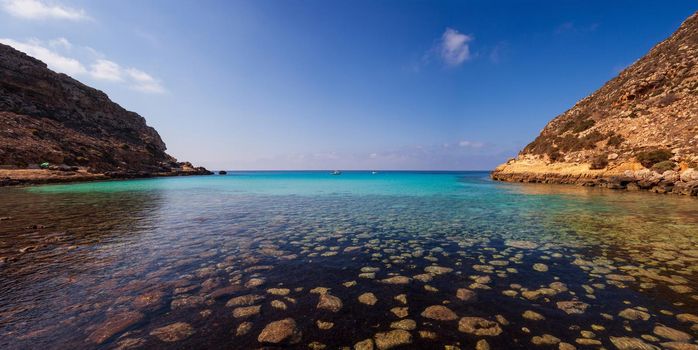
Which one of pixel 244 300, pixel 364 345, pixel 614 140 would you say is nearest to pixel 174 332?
pixel 244 300

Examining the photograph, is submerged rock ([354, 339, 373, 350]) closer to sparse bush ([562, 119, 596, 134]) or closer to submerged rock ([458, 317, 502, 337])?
submerged rock ([458, 317, 502, 337])

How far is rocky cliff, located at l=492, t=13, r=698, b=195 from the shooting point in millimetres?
32688

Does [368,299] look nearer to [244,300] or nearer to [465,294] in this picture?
[465,294]

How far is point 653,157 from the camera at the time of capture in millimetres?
34031

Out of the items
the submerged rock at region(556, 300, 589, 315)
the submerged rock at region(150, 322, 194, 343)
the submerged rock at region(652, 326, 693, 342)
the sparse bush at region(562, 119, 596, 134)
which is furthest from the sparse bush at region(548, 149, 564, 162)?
the submerged rock at region(150, 322, 194, 343)

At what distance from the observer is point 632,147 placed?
130 ft

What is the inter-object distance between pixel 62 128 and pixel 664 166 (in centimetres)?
11190

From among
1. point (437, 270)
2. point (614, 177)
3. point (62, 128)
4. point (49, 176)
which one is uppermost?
point (62, 128)

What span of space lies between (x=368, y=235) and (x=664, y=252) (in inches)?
394

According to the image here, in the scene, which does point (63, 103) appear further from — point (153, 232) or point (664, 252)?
point (664, 252)

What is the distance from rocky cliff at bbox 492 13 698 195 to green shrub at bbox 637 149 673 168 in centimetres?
8

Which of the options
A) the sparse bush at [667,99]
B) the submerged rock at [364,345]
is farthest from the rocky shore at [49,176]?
the sparse bush at [667,99]

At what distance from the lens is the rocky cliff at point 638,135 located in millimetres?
32688

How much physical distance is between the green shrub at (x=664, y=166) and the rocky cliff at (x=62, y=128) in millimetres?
89826
